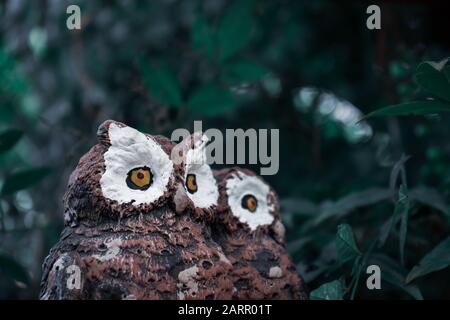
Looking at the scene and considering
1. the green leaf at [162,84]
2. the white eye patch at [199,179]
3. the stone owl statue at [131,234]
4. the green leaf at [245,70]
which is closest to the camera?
the stone owl statue at [131,234]

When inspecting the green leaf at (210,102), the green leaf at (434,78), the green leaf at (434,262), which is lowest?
the green leaf at (434,262)

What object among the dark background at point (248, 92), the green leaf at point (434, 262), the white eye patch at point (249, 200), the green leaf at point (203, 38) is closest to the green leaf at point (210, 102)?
the dark background at point (248, 92)

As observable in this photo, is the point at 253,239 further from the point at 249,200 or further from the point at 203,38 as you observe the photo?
the point at 203,38

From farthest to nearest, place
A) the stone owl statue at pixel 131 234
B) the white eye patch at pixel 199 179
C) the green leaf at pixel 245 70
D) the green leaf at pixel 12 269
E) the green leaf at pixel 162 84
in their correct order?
the green leaf at pixel 245 70 < the green leaf at pixel 162 84 < the green leaf at pixel 12 269 < the white eye patch at pixel 199 179 < the stone owl statue at pixel 131 234

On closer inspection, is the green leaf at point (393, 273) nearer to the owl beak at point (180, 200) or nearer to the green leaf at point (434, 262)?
the green leaf at point (434, 262)

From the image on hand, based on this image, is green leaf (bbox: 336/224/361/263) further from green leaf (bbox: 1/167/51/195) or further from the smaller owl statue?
green leaf (bbox: 1/167/51/195)

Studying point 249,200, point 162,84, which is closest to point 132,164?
point 249,200
